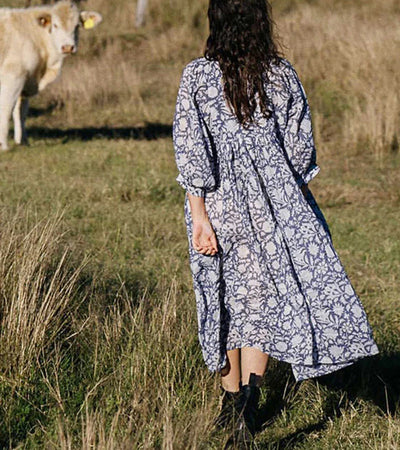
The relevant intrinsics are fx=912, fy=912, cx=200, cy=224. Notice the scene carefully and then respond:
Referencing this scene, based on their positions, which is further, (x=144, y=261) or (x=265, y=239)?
(x=144, y=261)

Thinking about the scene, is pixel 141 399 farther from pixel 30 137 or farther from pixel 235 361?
pixel 30 137

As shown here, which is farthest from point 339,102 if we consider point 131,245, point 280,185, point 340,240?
point 280,185

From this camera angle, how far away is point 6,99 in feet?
37.8

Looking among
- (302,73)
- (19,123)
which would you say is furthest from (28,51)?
(302,73)

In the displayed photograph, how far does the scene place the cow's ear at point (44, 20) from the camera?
471 inches

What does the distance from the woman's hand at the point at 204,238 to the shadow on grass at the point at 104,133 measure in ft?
27.3

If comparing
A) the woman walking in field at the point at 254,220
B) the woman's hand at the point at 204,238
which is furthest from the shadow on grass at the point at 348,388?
the woman's hand at the point at 204,238

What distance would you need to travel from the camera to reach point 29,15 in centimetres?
1205

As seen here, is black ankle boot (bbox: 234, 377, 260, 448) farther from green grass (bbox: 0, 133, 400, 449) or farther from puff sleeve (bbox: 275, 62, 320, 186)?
puff sleeve (bbox: 275, 62, 320, 186)

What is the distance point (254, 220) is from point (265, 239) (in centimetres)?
9

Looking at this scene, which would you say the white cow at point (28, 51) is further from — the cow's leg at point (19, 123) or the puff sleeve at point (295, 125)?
the puff sleeve at point (295, 125)

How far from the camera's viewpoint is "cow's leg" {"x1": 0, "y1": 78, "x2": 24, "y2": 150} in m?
11.5

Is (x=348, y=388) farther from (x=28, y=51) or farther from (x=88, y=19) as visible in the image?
(x=88, y=19)

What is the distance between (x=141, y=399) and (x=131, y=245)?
3395 mm
